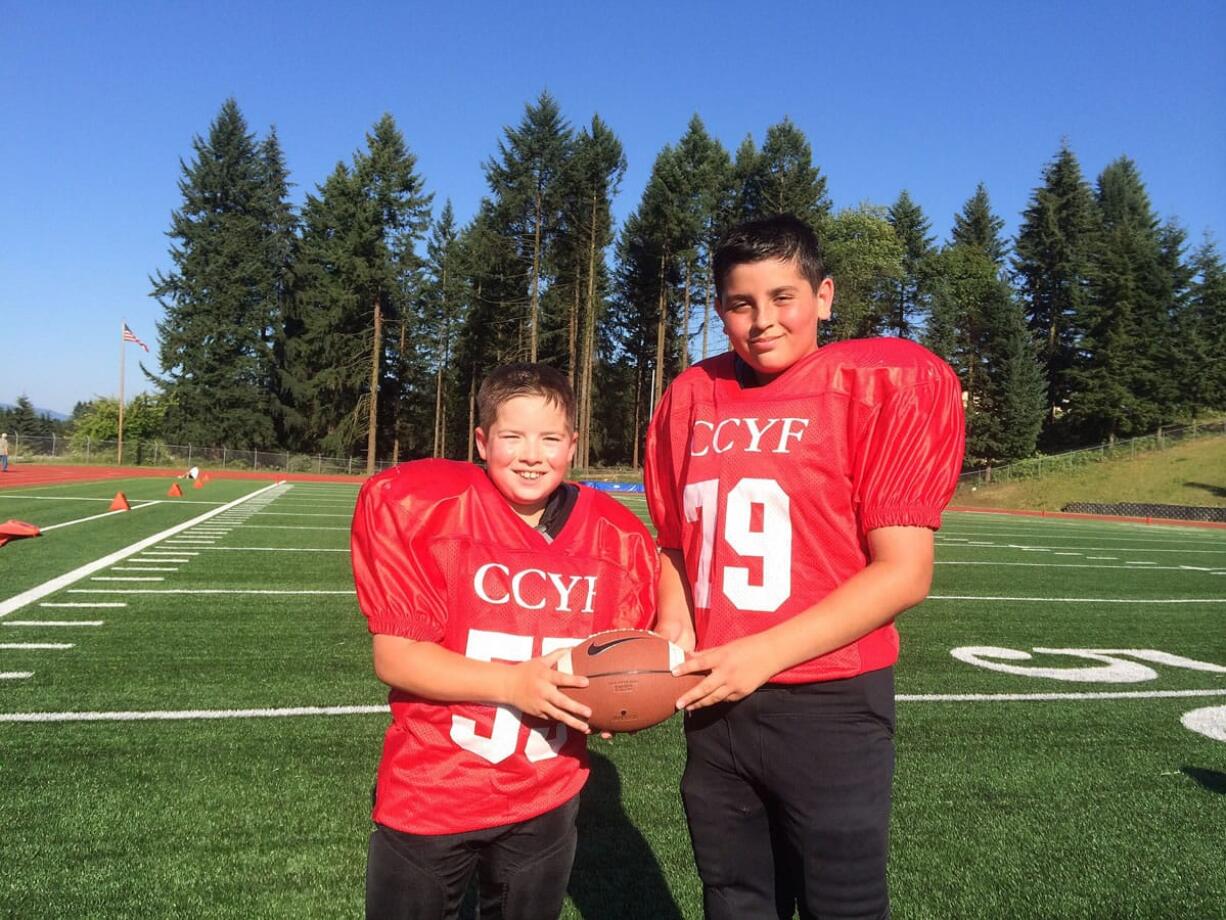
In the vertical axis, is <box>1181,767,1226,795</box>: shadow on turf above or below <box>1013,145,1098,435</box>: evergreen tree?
below

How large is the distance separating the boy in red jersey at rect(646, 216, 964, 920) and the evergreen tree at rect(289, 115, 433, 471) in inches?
1495

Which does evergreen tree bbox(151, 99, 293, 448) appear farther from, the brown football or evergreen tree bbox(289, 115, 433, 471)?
the brown football

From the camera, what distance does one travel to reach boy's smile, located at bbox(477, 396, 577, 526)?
190cm

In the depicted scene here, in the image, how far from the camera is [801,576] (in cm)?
168

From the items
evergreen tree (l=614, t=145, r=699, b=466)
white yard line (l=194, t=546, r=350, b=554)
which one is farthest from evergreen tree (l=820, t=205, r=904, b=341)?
white yard line (l=194, t=546, r=350, b=554)

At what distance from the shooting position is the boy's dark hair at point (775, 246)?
1.73 meters

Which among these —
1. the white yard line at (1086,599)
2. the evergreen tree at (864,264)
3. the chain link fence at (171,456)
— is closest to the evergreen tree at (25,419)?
the chain link fence at (171,456)

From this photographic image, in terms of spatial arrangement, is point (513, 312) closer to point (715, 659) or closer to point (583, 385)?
point (583, 385)

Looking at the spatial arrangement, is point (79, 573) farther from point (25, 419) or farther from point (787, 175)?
point (25, 419)

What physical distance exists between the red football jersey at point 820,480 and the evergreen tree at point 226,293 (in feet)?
141

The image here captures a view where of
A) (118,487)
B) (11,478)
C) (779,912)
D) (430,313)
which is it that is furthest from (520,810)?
(430,313)

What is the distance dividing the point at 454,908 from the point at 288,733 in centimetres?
251

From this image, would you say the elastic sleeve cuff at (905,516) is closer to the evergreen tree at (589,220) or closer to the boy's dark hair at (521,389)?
the boy's dark hair at (521,389)

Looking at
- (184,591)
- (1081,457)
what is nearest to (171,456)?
(184,591)
